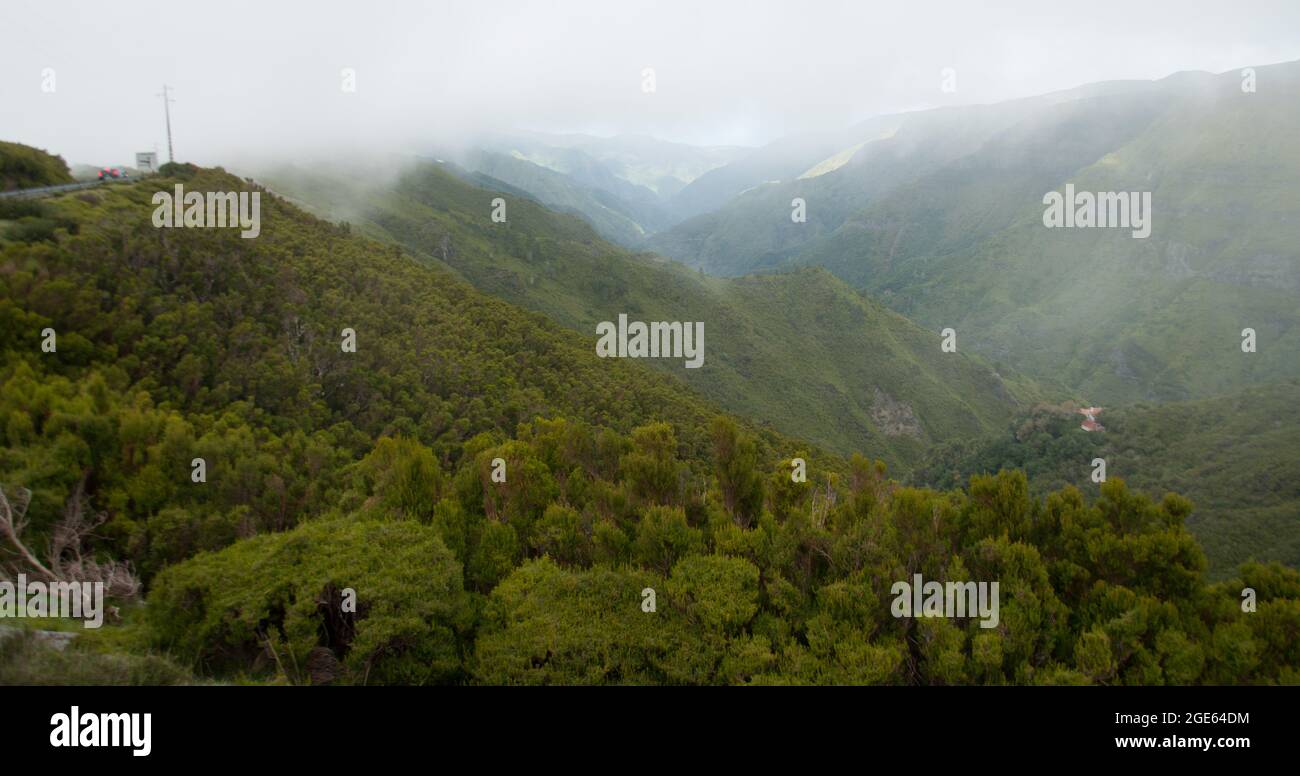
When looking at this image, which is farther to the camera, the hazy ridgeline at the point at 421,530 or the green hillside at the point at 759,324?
the green hillside at the point at 759,324

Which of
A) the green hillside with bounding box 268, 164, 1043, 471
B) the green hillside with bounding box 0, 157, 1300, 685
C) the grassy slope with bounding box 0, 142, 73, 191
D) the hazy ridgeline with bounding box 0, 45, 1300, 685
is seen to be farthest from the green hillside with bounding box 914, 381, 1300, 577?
the grassy slope with bounding box 0, 142, 73, 191

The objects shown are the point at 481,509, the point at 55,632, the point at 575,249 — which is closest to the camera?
the point at 55,632

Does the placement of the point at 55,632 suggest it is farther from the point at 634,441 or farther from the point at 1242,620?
the point at 1242,620

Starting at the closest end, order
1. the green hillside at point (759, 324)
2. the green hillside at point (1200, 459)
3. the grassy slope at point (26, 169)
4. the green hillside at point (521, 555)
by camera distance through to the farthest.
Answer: the green hillside at point (521, 555), the grassy slope at point (26, 169), the green hillside at point (1200, 459), the green hillside at point (759, 324)

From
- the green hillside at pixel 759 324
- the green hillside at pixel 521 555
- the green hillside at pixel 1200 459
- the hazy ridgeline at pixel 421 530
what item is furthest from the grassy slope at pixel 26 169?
the green hillside at pixel 759 324

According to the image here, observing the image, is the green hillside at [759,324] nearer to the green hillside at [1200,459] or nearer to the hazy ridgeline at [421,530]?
the green hillside at [1200,459]

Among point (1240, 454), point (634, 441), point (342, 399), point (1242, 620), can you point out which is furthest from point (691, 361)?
point (1242, 620)

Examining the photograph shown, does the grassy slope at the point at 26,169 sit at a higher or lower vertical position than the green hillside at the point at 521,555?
higher
